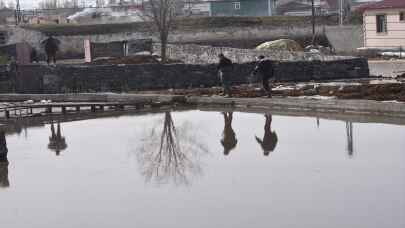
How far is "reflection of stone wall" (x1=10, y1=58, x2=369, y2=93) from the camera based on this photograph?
31.9m

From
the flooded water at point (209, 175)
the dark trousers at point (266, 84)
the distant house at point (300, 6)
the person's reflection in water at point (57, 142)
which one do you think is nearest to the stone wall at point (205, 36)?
the dark trousers at point (266, 84)

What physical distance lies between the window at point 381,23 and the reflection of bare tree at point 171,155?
2399cm

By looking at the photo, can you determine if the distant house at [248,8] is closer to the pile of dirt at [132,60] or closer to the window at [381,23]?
the window at [381,23]

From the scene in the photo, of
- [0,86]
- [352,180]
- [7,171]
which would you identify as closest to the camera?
[352,180]

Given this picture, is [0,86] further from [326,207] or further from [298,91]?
[326,207]

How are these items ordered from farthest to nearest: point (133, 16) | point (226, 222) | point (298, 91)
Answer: point (133, 16)
point (298, 91)
point (226, 222)

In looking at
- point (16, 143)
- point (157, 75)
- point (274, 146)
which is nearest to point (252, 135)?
point (274, 146)

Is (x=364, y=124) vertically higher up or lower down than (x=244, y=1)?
lower down

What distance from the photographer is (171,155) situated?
1753cm

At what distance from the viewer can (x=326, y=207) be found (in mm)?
12203

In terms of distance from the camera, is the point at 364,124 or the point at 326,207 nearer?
the point at 326,207

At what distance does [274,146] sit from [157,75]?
48.3 feet

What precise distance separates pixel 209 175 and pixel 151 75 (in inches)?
692

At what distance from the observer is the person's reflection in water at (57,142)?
64.0ft
